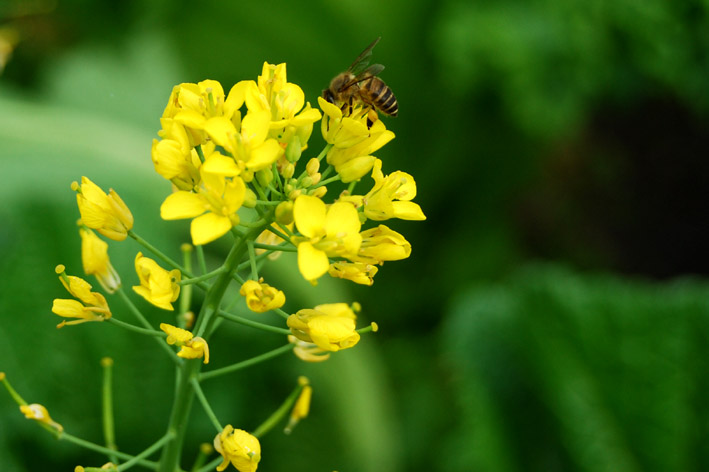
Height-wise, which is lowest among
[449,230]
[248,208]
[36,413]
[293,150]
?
[36,413]

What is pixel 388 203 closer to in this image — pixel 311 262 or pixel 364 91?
pixel 311 262

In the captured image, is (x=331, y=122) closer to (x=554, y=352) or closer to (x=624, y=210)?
(x=554, y=352)

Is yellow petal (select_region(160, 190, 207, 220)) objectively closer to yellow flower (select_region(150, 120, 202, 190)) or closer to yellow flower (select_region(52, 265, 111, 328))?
yellow flower (select_region(150, 120, 202, 190))

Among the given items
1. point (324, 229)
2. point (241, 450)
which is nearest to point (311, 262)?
point (324, 229)

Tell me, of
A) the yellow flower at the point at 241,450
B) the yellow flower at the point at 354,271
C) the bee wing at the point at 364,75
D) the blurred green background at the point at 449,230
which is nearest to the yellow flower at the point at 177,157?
the yellow flower at the point at 354,271

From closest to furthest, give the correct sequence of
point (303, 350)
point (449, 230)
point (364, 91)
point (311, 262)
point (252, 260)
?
point (311, 262) < point (252, 260) < point (303, 350) < point (364, 91) < point (449, 230)

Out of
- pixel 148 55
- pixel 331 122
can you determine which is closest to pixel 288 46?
pixel 148 55

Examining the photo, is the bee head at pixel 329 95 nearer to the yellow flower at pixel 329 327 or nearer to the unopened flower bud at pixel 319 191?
the unopened flower bud at pixel 319 191
